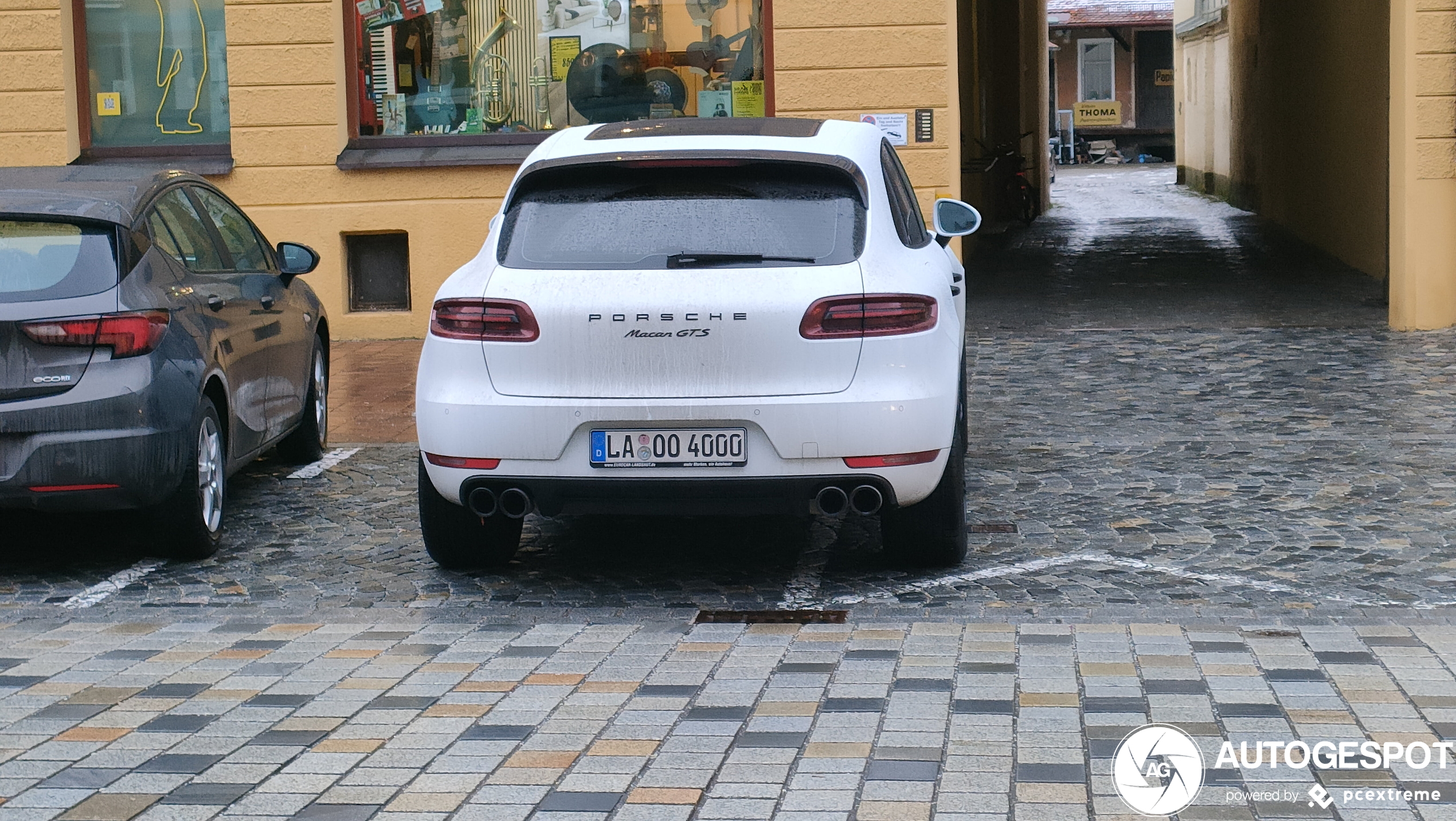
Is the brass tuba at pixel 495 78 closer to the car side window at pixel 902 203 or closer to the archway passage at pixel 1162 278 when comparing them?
the archway passage at pixel 1162 278

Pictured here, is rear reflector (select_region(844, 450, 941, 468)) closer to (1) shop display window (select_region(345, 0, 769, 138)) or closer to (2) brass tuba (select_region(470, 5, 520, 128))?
(1) shop display window (select_region(345, 0, 769, 138))

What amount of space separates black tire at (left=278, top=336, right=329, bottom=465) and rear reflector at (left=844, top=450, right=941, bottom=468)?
384cm

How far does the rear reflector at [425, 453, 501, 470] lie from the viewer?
6.04 m

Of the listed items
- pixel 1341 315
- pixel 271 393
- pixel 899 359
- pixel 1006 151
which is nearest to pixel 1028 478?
pixel 899 359

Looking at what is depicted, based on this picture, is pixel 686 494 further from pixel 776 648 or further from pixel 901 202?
pixel 901 202

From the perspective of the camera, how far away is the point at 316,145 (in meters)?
14.1

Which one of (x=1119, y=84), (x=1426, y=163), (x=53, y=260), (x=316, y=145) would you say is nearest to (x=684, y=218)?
(x=53, y=260)

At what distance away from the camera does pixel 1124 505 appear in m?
7.56

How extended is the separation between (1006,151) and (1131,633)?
2333 centimetres

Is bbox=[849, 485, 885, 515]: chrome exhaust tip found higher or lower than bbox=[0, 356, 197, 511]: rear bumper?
lower

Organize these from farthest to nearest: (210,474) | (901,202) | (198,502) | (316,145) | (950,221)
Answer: (316,145), (950,221), (210,474), (901,202), (198,502)

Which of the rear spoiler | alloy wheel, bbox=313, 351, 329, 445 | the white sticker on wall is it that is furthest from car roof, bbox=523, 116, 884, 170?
the white sticker on wall

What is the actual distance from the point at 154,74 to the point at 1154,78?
44.9m

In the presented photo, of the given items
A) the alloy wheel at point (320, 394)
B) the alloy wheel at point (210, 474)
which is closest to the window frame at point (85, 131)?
the alloy wheel at point (320, 394)
